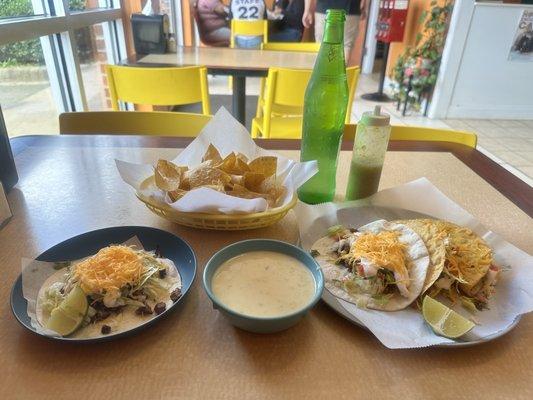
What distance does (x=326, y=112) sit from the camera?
950 millimetres

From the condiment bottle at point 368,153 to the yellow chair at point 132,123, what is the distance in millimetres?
783

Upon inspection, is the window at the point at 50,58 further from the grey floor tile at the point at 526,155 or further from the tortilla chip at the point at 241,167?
the grey floor tile at the point at 526,155

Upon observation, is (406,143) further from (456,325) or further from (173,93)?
(173,93)

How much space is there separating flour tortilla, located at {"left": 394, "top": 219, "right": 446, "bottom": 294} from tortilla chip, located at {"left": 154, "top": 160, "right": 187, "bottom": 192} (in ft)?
1.65

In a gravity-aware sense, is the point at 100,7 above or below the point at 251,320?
above

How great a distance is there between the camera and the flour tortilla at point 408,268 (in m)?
0.66

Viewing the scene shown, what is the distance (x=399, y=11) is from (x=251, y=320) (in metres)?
5.42

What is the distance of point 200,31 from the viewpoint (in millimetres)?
5602

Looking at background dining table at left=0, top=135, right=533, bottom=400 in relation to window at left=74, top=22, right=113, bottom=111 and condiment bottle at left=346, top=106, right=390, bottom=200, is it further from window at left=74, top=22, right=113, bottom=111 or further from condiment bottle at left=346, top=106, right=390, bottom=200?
window at left=74, top=22, right=113, bottom=111

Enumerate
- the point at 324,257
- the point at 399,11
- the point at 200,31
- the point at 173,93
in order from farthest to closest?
the point at 200,31, the point at 399,11, the point at 173,93, the point at 324,257

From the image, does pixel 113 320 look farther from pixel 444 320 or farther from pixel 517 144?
pixel 517 144

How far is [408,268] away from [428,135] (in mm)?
997

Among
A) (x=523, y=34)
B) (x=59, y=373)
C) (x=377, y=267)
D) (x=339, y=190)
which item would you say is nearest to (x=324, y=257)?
(x=377, y=267)

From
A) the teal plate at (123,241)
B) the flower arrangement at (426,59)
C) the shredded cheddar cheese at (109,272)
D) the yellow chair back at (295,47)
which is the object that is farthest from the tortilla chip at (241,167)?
the flower arrangement at (426,59)
